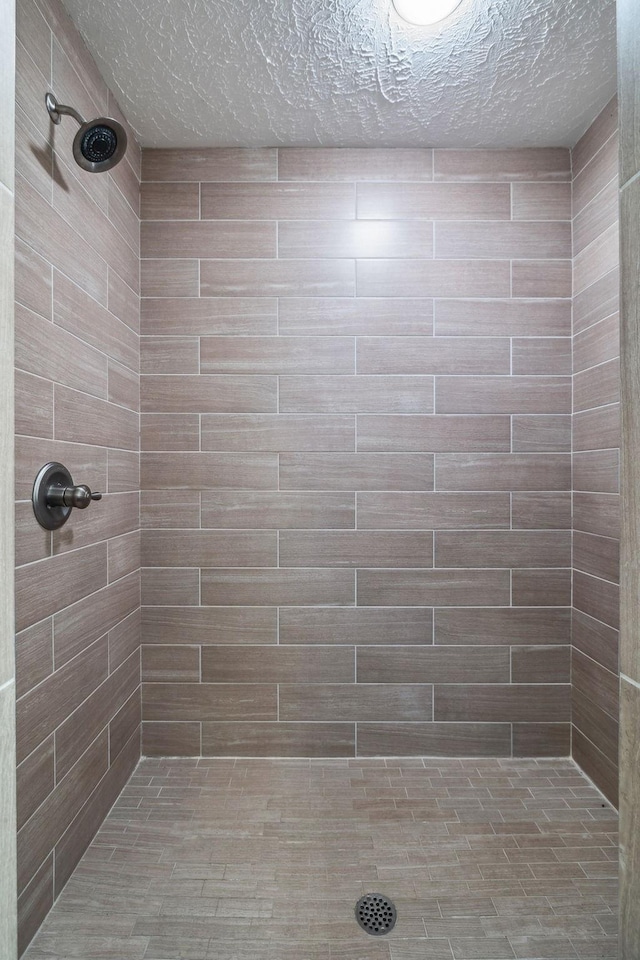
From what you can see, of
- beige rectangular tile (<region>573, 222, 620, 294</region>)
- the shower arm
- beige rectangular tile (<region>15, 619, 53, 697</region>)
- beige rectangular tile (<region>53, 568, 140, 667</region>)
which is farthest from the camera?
beige rectangular tile (<region>573, 222, 620, 294</region>)

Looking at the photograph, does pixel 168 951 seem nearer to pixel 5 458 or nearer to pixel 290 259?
pixel 5 458

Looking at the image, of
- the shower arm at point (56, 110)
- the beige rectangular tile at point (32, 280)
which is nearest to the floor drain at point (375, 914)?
the beige rectangular tile at point (32, 280)

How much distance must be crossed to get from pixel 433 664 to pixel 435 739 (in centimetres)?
30

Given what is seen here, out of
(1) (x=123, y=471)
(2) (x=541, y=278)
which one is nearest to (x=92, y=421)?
(1) (x=123, y=471)

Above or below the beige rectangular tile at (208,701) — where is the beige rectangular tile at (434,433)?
above

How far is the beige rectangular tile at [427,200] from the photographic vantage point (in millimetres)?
2121

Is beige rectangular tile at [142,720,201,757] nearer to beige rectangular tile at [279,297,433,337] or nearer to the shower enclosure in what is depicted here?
the shower enclosure

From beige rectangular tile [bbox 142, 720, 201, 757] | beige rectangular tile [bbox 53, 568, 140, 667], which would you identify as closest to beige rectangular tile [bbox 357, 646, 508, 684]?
beige rectangular tile [bbox 142, 720, 201, 757]

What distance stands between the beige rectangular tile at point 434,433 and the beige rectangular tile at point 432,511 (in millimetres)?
185

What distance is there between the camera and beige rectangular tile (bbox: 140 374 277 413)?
213 cm

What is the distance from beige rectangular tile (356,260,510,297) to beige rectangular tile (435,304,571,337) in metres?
0.06

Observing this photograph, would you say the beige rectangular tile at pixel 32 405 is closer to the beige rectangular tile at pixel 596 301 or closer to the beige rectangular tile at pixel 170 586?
the beige rectangular tile at pixel 170 586

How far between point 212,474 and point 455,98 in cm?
159

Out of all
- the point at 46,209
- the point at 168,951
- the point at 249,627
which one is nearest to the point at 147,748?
the point at 249,627
